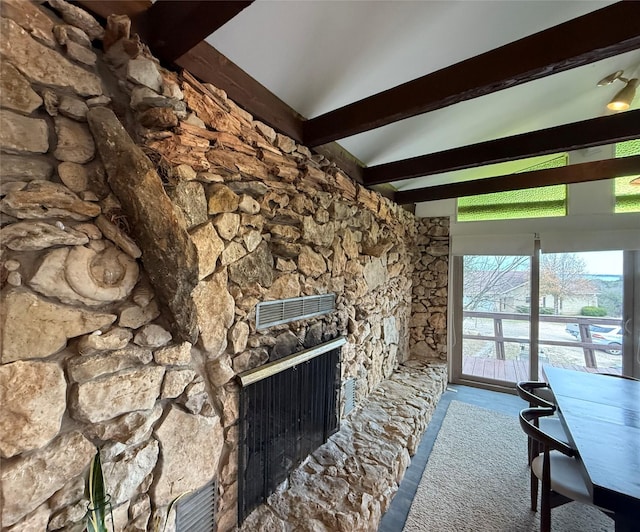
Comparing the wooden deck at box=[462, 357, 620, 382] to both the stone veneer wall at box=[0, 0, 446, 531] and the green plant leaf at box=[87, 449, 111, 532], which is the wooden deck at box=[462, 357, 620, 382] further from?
the green plant leaf at box=[87, 449, 111, 532]

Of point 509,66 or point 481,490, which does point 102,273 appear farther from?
point 481,490

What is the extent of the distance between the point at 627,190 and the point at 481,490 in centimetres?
377

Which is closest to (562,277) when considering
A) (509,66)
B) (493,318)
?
(493,318)

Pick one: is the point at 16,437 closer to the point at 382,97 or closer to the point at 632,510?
the point at 382,97

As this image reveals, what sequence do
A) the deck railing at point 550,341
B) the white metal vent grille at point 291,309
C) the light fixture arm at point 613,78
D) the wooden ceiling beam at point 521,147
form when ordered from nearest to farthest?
the white metal vent grille at point 291,309
the wooden ceiling beam at point 521,147
the light fixture arm at point 613,78
the deck railing at point 550,341

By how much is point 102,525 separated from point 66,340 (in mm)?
604

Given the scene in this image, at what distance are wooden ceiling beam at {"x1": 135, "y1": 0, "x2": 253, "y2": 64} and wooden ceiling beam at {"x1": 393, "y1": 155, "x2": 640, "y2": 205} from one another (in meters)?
3.03

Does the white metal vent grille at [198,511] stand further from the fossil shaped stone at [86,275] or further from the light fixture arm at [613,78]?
the light fixture arm at [613,78]

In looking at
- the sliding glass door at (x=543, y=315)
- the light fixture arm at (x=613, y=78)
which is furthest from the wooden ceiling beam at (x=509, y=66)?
the sliding glass door at (x=543, y=315)

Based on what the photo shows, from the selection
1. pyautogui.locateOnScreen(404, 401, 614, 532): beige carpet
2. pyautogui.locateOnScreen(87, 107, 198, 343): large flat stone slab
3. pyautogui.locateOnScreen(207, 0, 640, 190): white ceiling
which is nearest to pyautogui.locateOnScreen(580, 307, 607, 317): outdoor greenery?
pyautogui.locateOnScreen(404, 401, 614, 532): beige carpet

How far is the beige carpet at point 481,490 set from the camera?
75.2 inches

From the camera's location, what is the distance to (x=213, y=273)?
1419mm

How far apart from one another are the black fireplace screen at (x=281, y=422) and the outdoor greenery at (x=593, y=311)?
11.4 feet

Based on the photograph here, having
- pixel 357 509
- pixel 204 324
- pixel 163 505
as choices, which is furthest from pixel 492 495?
pixel 204 324
